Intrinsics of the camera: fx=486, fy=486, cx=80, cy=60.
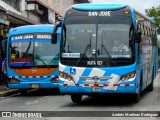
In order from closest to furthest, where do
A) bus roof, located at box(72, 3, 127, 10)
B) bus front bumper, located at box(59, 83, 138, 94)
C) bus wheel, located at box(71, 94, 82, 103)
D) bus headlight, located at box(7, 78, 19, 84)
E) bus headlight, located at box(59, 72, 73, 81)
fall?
bus front bumper, located at box(59, 83, 138, 94)
bus headlight, located at box(59, 72, 73, 81)
bus roof, located at box(72, 3, 127, 10)
bus wheel, located at box(71, 94, 82, 103)
bus headlight, located at box(7, 78, 19, 84)

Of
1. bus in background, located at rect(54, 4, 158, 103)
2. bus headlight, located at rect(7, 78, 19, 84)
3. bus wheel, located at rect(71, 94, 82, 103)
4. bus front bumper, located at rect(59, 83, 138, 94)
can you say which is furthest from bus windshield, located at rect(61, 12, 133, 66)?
bus headlight, located at rect(7, 78, 19, 84)

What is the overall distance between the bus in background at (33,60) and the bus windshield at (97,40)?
4583 mm

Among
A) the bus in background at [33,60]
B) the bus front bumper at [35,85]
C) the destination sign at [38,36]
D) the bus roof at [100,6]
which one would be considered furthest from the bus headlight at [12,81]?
the bus roof at [100,6]

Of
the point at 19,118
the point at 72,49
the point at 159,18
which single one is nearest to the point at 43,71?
the point at 72,49

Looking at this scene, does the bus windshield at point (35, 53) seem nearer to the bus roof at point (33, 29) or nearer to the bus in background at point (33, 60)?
the bus in background at point (33, 60)

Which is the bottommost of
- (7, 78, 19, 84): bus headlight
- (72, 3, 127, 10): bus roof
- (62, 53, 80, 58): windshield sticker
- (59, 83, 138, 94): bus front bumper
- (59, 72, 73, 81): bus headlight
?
(7, 78, 19, 84): bus headlight

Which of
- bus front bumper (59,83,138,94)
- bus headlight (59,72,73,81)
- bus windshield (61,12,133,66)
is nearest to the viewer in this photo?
bus front bumper (59,83,138,94)

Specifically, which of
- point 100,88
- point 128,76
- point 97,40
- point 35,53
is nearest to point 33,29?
point 35,53

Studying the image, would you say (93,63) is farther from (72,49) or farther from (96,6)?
(96,6)

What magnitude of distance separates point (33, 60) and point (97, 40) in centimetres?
545

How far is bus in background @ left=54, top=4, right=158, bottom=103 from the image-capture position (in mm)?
13945

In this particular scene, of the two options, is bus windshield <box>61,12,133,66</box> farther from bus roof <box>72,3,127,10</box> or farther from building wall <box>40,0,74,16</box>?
building wall <box>40,0,74,16</box>

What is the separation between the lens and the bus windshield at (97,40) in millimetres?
14099

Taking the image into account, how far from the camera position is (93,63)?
14.0 meters
